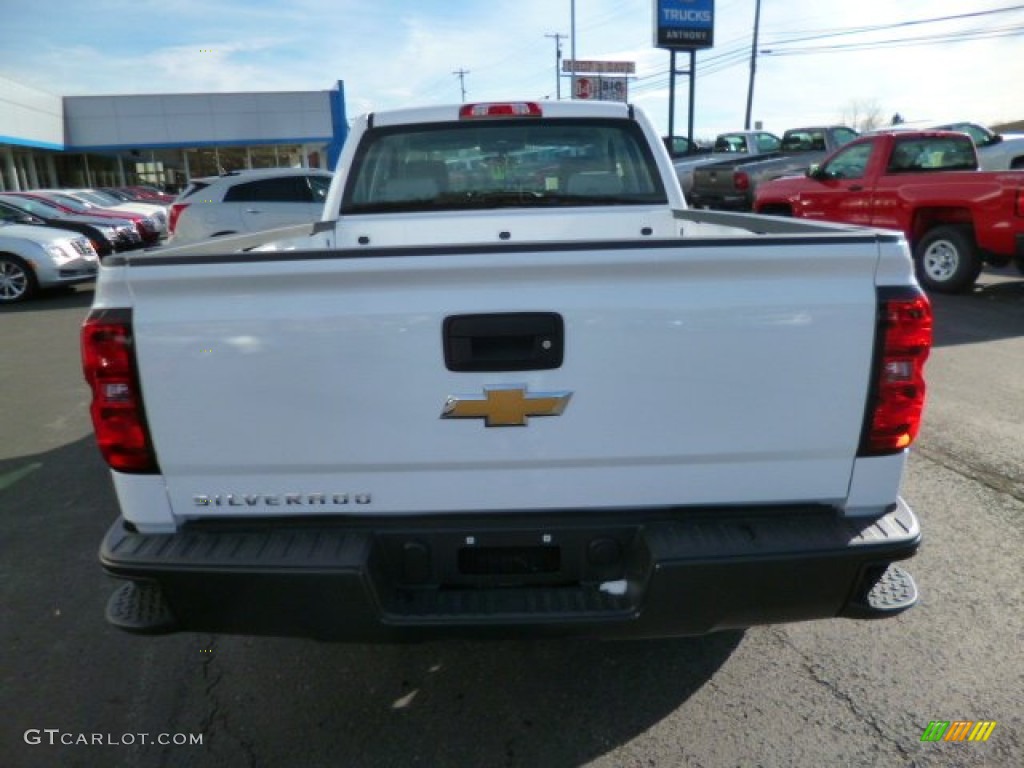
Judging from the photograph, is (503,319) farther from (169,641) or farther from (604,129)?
(604,129)

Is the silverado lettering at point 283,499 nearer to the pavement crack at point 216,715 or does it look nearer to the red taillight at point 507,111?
the pavement crack at point 216,715

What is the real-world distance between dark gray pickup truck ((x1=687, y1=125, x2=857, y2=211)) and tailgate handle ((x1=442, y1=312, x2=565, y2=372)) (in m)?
15.4

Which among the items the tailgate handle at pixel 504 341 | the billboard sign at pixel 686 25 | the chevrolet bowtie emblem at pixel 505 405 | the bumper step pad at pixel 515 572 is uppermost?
the billboard sign at pixel 686 25

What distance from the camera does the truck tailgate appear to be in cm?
199

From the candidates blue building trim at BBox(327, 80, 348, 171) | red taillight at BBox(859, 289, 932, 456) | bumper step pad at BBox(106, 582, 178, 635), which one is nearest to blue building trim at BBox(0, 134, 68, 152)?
blue building trim at BBox(327, 80, 348, 171)

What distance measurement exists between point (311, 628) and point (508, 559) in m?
0.60

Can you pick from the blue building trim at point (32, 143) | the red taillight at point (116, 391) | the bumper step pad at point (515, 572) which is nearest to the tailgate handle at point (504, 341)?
the bumper step pad at point (515, 572)

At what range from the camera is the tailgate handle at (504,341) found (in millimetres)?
1997

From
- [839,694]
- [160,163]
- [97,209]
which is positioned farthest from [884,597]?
[160,163]

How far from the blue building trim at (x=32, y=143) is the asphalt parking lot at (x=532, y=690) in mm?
33623

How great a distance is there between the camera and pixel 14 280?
11.9 metres

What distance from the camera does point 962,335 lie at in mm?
7742

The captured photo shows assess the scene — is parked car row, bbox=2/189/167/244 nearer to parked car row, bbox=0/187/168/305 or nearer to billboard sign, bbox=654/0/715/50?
parked car row, bbox=0/187/168/305

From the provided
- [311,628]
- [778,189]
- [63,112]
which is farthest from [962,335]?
[63,112]
